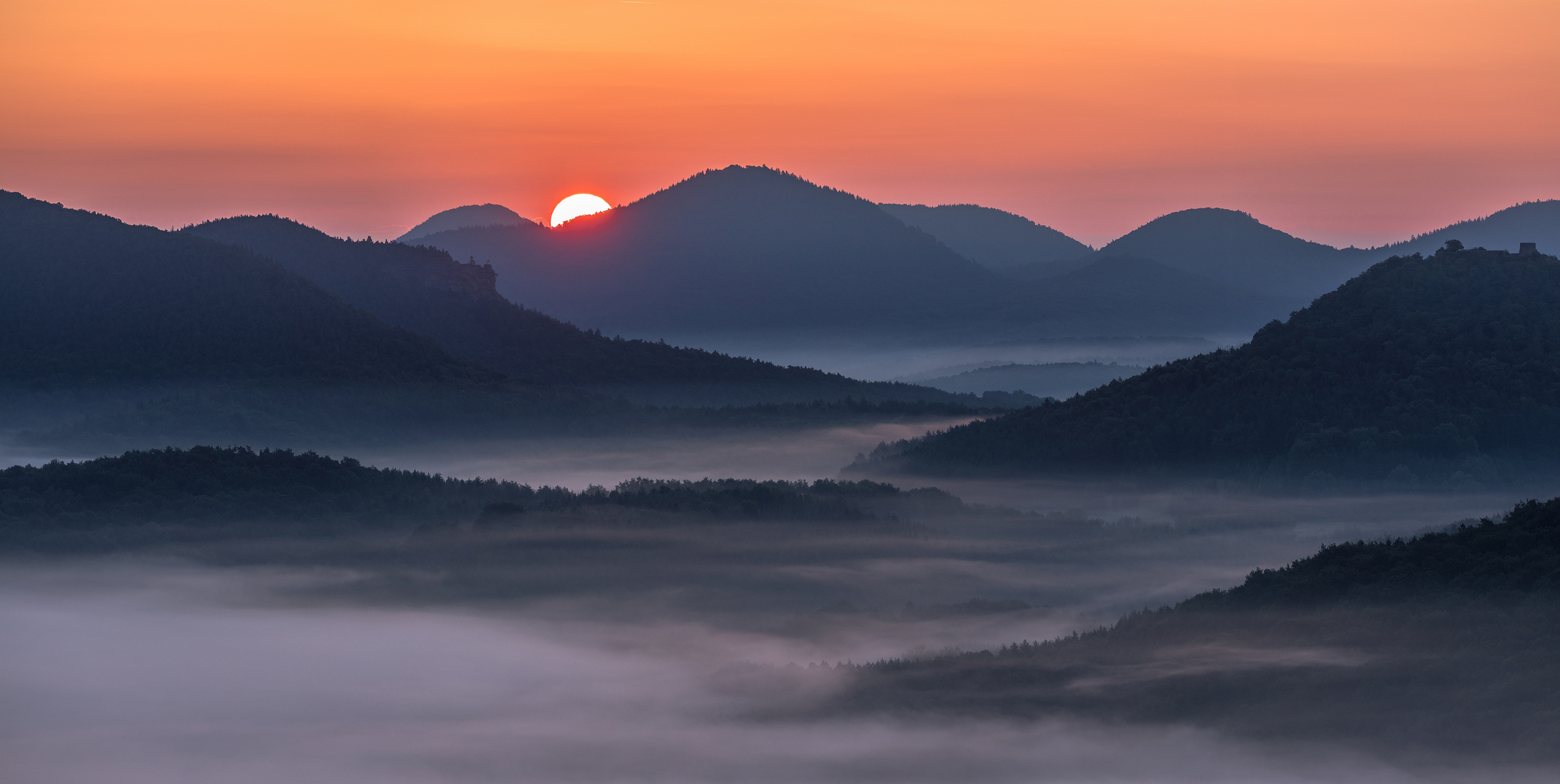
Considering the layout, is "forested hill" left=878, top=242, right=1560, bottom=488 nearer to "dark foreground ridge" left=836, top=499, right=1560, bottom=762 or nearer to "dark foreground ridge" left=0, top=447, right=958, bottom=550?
"dark foreground ridge" left=0, top=447, right=958, bottom=550

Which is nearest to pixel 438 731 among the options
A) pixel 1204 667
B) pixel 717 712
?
pixel 717 712

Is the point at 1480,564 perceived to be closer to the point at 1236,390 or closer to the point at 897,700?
the point at 897,700

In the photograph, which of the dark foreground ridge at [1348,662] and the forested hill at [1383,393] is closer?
the dark foreground ridge at [1348,662]

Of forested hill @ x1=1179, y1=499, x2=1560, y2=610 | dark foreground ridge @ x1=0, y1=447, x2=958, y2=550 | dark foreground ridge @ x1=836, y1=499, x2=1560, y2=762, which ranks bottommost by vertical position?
dark foreground ridge @ x1=836, y1=499, x2=1560, y2=762

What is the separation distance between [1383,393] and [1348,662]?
81.3 m

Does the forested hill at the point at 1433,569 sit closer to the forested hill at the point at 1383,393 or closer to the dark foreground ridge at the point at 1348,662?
the dark foreground ridge at the point at 1348,662

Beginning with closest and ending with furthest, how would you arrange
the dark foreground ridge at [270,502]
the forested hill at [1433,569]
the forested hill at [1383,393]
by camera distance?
the forested hill at [1433,569] < the dark foreground ridge at [270,502] < the forested hill at [1383,393]

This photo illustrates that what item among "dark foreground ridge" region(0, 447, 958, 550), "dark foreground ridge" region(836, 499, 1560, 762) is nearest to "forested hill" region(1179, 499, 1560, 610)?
"dark foreground ridge" region(836, 499, 1560, 762)

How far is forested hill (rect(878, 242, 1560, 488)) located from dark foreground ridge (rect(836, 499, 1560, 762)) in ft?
214

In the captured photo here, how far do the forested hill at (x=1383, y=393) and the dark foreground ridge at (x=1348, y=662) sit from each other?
214 ft

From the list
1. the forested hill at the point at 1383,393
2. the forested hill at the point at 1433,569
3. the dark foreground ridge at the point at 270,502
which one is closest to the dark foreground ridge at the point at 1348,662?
the forested hill at the point at 1433,569

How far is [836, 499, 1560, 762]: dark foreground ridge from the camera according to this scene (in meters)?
43.1

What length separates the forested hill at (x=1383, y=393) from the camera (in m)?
121

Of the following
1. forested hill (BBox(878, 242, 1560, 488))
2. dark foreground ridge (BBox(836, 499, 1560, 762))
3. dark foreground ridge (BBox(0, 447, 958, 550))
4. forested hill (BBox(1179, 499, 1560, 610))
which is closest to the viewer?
dark foreground ridge (BBox(836, 499, 1560, 762))
